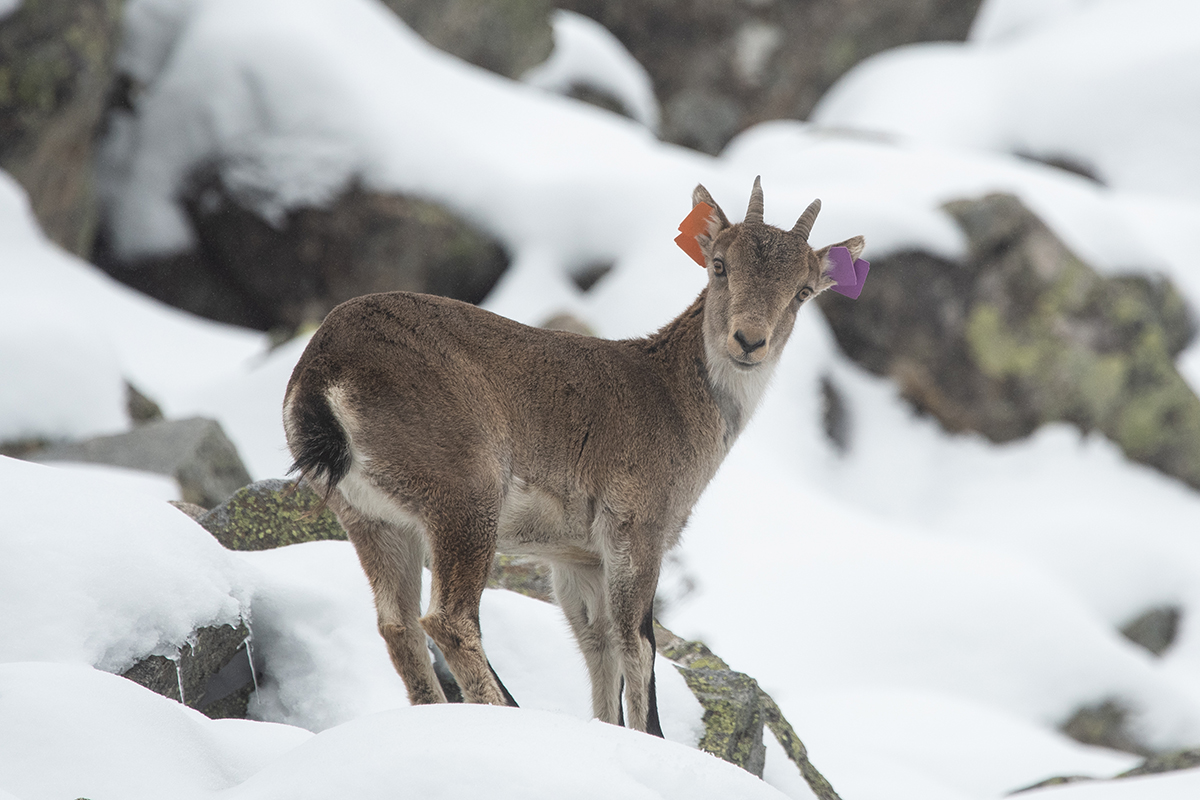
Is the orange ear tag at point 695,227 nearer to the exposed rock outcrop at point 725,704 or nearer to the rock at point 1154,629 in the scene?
the exposed rock outcrop at point 725,704

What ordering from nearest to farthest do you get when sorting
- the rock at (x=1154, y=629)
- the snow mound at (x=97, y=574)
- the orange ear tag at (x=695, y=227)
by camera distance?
the snow mound at (x=97, y=574), the orange ear tag at (x=695, y=227), the rock at (x=1154, y=629)

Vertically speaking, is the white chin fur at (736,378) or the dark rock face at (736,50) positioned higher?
the dark rock face at (736,50)

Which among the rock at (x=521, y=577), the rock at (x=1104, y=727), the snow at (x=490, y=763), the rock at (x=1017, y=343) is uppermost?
the rock at (x=1017, y=343)

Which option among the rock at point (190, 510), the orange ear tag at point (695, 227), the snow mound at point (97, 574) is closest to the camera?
the snow mound at point (97, 574)

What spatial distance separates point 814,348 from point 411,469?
8509 millimetres

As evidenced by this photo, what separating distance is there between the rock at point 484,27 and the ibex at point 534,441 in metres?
13.1

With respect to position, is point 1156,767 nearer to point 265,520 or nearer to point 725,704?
point 725,704

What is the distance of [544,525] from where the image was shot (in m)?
4.19

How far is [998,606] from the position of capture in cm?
916

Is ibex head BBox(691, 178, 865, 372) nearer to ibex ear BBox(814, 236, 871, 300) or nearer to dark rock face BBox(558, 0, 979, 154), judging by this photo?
ibex ear BBox(814, 236, 871, 300)

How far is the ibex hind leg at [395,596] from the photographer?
3.95 m

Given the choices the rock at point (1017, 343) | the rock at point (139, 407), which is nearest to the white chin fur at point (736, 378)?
the rock at point (139, 407)

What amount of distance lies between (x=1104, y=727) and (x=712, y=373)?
19.8ft

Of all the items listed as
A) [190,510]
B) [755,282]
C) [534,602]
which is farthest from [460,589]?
[190,510]
